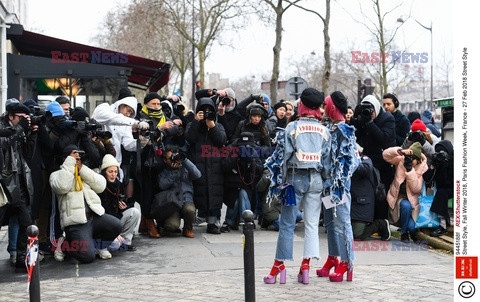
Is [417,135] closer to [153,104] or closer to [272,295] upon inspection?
[153,104]

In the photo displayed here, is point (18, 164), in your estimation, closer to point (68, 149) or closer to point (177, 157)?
point (68, 149)

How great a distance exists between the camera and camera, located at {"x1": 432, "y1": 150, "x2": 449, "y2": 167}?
10672mm

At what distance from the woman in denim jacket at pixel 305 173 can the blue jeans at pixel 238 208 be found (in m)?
3.24

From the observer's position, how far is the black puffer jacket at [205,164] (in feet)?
36.6

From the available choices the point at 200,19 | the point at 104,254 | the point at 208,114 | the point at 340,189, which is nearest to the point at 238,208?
the point at 208,114

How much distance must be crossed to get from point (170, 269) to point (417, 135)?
170 inches

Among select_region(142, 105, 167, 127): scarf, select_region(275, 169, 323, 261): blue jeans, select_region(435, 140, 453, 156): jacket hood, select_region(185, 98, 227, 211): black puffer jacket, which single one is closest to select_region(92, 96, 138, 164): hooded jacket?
select_region(142, 105, 167, 127): scarf

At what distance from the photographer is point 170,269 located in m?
8.80

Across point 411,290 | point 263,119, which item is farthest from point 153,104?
point 411,290

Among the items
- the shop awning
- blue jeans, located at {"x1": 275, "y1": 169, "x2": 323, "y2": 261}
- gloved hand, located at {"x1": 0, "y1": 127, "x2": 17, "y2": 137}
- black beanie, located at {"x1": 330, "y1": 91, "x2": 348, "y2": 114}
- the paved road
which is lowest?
the paved road

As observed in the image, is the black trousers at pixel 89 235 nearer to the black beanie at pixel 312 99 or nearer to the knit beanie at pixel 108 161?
the knit beanie at pixel 108 161

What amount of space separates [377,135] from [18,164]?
5.07 m

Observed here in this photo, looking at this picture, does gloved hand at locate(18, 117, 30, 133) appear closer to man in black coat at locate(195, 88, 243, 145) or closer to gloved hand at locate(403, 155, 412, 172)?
man in black coat at locate(195, 88, 243, 145)

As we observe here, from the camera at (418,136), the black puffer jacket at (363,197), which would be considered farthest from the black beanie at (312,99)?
the camera at (418,136)
